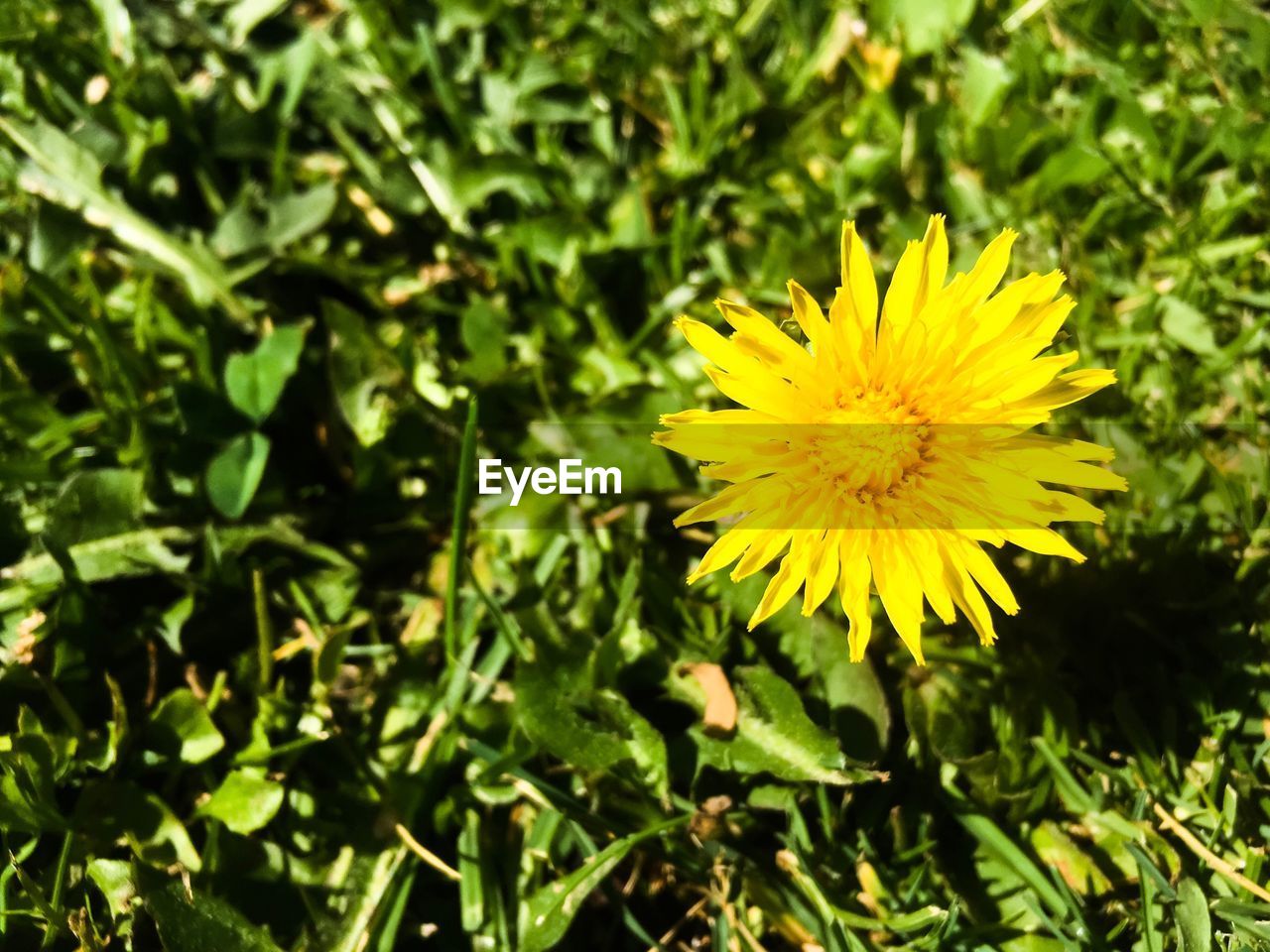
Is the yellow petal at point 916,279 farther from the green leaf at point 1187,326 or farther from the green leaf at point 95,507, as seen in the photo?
the green leaf at point 95,507

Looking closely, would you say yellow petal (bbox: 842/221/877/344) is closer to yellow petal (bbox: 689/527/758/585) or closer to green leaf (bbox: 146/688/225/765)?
yellow petal (bbox: 689/527/758/585)

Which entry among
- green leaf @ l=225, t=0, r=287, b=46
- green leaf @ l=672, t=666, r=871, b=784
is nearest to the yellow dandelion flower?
green leaf @ l=672, t=666, r=871, b=784

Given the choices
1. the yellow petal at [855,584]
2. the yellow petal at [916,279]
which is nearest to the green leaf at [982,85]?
the yellow petal at [916,279]

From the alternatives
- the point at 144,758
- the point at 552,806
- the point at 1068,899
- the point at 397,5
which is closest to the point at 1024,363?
the point at 1068,899

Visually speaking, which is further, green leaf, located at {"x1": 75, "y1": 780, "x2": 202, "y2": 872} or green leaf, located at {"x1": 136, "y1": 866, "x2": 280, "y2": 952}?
green leaf, located at {"x1": 75, "y1": 780, "x2": 202, "y2": 872}

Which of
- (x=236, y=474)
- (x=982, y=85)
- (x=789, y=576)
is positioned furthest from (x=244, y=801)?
(x=982, y=85)
